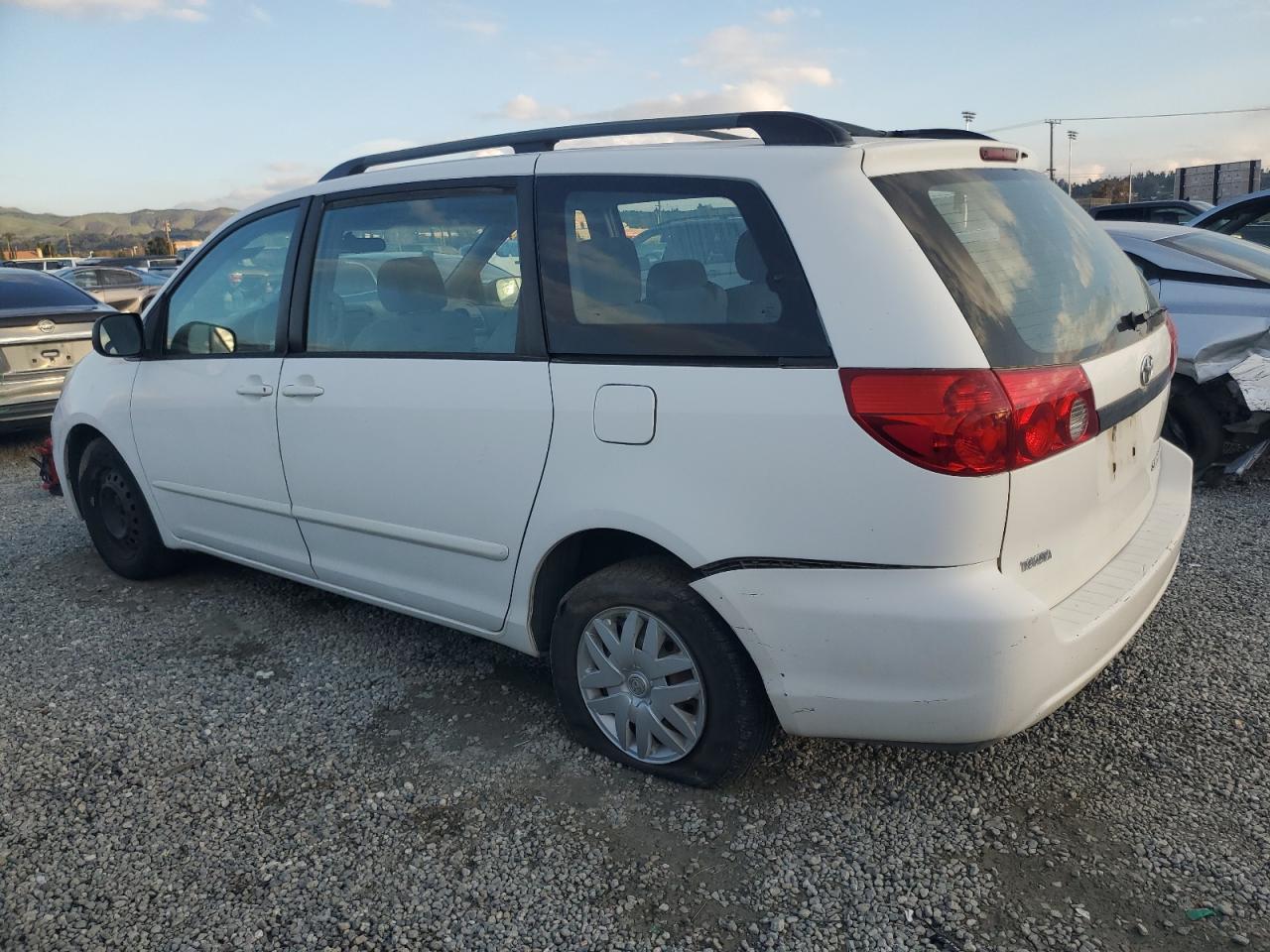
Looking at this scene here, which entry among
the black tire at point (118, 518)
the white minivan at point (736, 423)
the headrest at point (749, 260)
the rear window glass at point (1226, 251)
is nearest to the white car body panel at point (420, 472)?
the white minivan at point (736, 423)

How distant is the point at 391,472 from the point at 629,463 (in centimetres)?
98

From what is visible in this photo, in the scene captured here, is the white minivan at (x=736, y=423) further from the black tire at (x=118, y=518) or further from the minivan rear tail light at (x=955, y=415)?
the black tire at (x=118, y=518)

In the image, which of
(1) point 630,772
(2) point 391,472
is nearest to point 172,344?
(2) point 391,472

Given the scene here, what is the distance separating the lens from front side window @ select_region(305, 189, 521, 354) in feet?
9.87

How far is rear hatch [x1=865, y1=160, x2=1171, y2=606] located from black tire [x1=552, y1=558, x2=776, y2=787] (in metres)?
0.74

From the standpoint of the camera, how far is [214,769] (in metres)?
3.05

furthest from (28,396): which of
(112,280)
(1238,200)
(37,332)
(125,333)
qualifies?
(112,280)

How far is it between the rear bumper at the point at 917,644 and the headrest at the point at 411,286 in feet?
4.52

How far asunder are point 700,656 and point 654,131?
60.5 inches

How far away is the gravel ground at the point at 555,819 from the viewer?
91.4 inches

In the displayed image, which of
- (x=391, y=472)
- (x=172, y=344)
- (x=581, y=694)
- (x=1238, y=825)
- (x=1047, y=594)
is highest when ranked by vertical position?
(x=172, y=344)

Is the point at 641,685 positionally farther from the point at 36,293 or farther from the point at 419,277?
the point at 36,293

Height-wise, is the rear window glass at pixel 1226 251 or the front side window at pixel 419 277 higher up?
the front side window at pixel 419 277

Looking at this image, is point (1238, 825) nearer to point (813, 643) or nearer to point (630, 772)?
point (813, 643)
